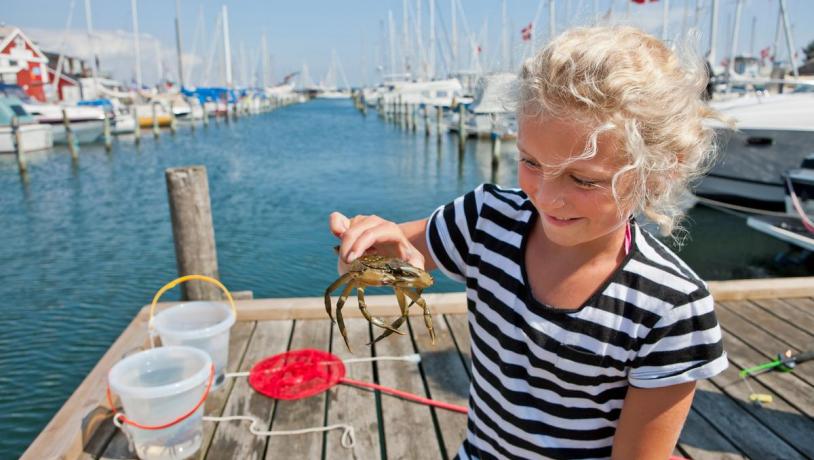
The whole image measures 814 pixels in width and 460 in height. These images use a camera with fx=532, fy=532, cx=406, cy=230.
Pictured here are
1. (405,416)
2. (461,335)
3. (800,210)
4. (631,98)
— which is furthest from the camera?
(800,210)

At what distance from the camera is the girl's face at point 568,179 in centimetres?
122

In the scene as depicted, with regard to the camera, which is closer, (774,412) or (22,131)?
(774,412)

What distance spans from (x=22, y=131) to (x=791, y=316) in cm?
2627

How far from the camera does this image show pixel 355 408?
3172 millimetres

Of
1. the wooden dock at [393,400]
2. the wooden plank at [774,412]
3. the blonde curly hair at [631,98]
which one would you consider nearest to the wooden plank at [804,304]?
the wooden dock at [393,400]

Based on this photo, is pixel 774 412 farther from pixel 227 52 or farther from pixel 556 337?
pixel 227 52

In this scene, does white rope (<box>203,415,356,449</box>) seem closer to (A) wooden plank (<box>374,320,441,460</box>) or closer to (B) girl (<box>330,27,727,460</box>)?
(A) wooden plank (<box>374,320,441,460</box>)

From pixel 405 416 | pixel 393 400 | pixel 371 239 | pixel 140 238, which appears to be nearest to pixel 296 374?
pixel 393 400

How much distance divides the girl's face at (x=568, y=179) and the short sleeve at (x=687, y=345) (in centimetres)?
26

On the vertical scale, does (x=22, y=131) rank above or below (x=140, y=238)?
above

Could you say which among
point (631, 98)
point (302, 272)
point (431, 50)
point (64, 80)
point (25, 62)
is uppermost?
point (431, 50)

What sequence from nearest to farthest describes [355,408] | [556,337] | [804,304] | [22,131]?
1. [556,337]
2. [355,408]
3. [804,304]
4. [22,131]

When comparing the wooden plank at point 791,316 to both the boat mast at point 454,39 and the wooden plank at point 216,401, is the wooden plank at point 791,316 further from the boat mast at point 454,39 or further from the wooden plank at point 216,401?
the boat mast at point 454,39

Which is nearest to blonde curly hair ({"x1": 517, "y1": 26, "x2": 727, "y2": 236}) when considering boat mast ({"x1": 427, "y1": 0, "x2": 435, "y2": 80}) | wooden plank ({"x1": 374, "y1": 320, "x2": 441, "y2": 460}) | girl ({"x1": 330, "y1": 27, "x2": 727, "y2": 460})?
girl ({"x1": 330, "y1": 27, "x2": 727, "y2": 460})
